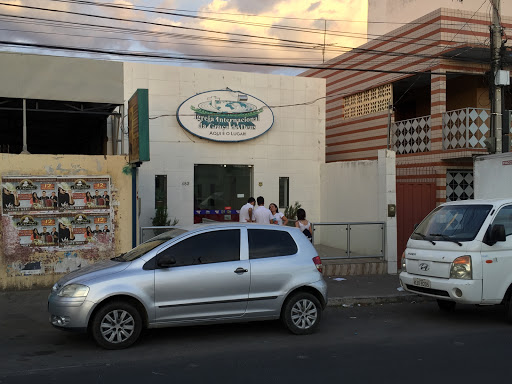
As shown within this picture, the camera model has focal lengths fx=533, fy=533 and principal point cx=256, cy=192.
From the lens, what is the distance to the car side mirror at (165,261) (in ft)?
22.6

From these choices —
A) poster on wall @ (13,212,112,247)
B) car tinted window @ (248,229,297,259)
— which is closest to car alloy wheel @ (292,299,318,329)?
car tinted window @ (248,229,297,259)

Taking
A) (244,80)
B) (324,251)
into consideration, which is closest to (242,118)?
→ (244,80)

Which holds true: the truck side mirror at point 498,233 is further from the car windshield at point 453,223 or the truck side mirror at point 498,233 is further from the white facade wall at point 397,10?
the white facade wall at point 397,10

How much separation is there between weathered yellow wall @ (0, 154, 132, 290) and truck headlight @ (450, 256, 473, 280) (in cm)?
653

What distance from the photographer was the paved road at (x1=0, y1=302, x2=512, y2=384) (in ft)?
18.7

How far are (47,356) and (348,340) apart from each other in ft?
12.8

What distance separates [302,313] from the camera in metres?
7.62

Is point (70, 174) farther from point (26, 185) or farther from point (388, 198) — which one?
point (388, 198)

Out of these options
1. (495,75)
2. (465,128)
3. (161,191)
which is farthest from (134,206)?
(465,128)

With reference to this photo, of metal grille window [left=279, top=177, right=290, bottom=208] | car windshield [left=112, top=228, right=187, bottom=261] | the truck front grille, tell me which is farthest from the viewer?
metal grille window [left=279, top=177, right=290, bottom=208]

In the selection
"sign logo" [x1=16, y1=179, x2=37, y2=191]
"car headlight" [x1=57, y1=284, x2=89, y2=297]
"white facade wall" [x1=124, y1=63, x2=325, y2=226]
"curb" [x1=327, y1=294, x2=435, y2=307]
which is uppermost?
"white facade wall" [x1=124, y1=63, x2=325, y2=226]

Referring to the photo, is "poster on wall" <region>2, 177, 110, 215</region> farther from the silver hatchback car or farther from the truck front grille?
the truck front grille

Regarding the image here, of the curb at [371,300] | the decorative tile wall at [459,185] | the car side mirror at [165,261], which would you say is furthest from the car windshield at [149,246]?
the decorative tile wall at [459,185]

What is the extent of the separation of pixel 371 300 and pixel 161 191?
295 inches
